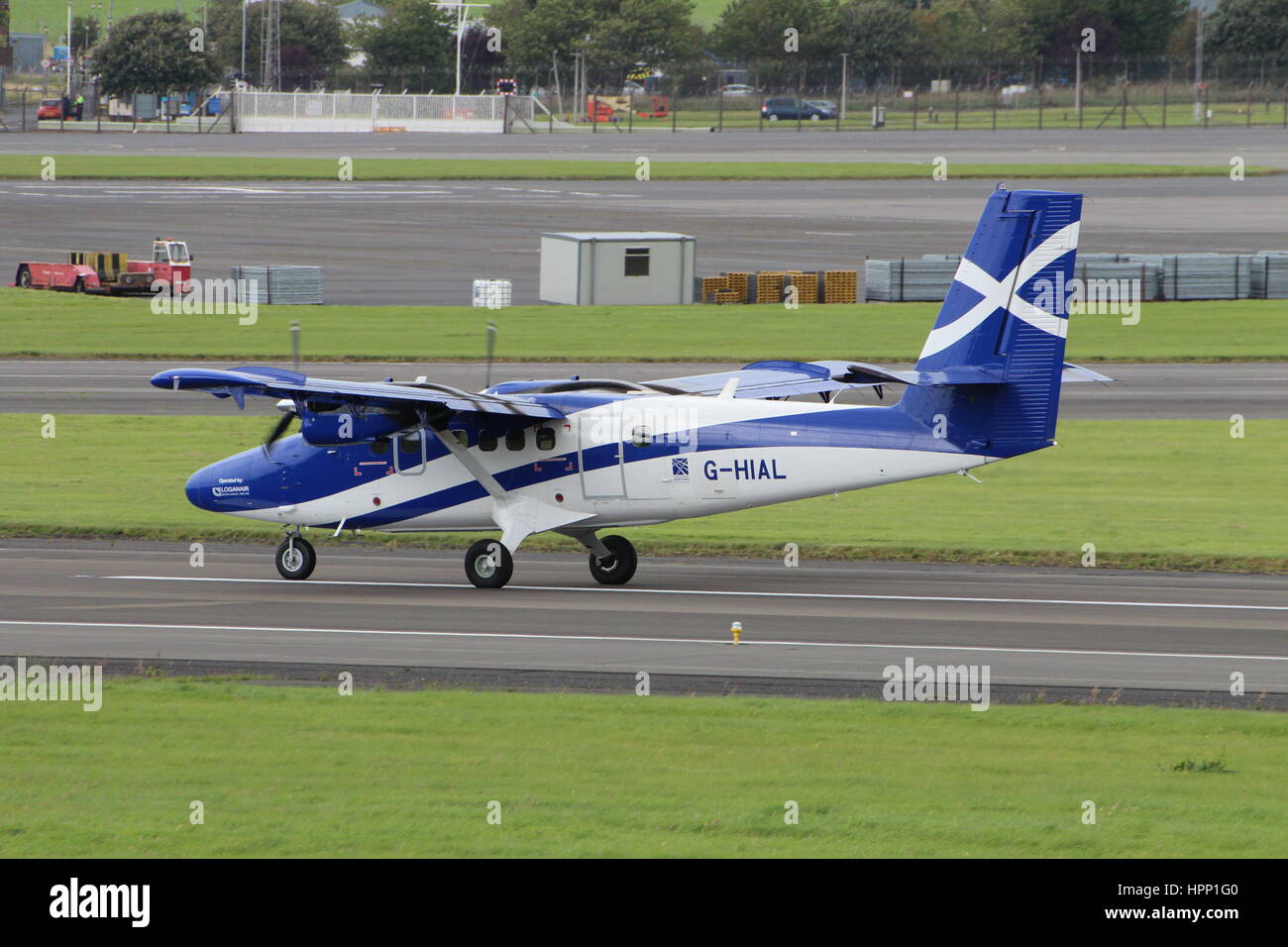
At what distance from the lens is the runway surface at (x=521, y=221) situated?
242 feet

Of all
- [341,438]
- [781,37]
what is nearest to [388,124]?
[781,37]

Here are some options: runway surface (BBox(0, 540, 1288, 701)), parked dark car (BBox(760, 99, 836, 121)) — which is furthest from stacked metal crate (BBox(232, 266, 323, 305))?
parked dark car (BBox(760, 99, 836, 121))

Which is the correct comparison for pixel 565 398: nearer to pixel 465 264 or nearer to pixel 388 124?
pixel 465 264

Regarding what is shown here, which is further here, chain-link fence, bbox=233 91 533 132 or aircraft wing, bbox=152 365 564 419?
chain-link fence, bbox=233 91 533 132

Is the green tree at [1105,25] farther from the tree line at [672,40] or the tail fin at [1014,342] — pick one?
the tail fin at [1014,342]

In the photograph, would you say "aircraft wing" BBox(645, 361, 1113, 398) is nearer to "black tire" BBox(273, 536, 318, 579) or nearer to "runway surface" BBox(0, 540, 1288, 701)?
"runway surface" BBox(0, 540, 1288, 701)

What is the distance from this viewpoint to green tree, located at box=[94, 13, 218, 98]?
145875 mm

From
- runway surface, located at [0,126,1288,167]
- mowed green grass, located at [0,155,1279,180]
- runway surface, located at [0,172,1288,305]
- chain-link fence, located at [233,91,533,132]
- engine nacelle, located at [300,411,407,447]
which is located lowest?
engine nacelle, located at [300,411,407,447]

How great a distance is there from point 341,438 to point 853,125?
4837 inches

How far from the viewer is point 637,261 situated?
212ft

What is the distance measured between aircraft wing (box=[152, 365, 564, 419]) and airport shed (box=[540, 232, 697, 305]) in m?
39.9

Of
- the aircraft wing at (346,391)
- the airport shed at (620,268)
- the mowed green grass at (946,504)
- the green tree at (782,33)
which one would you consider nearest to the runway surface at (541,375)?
the mowed green grass at (946,504)

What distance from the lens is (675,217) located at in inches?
3386

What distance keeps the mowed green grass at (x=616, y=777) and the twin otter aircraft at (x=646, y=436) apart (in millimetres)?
6419
